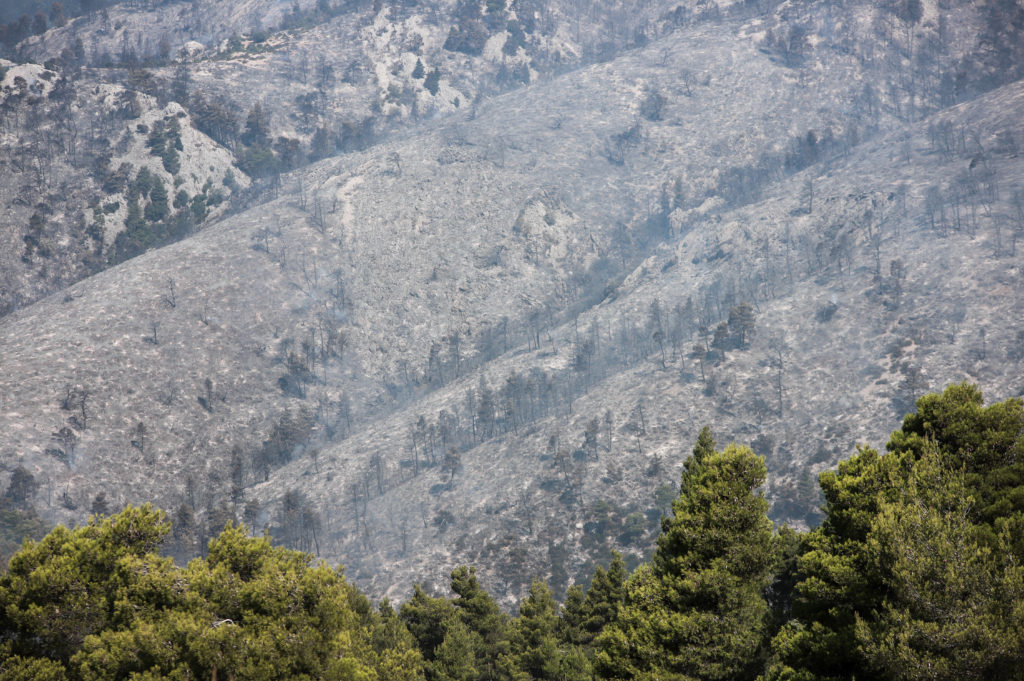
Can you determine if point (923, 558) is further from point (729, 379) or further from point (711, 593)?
point (729, 379)

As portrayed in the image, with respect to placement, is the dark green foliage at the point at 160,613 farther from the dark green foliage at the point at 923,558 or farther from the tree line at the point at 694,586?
the dark green foliage at the point at 923,558

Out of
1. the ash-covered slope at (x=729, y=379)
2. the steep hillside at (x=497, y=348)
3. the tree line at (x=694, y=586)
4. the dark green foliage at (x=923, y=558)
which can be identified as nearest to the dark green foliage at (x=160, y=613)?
the tree line at (x=694, y=586)

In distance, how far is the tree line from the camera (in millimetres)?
19188

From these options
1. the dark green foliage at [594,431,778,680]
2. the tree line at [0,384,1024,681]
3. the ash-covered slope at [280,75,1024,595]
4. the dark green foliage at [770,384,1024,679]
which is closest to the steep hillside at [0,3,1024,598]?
the ash-covered slope at [280,75,1024,595]

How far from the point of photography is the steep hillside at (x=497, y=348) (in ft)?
368

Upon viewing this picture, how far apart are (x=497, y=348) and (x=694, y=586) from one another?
147 meters

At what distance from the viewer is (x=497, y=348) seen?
169 metres

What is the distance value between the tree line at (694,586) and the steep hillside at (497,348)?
77566mm

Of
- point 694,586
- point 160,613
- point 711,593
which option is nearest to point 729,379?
point 711,593

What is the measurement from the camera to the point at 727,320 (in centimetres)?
14375

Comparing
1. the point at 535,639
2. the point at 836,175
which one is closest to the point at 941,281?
the point at 836,175

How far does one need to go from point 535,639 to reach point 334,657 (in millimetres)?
26010

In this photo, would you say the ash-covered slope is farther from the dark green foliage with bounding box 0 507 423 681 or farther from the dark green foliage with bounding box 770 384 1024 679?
the dark green foliage with bounding box 770 384 1024 679

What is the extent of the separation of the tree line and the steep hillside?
254ft
